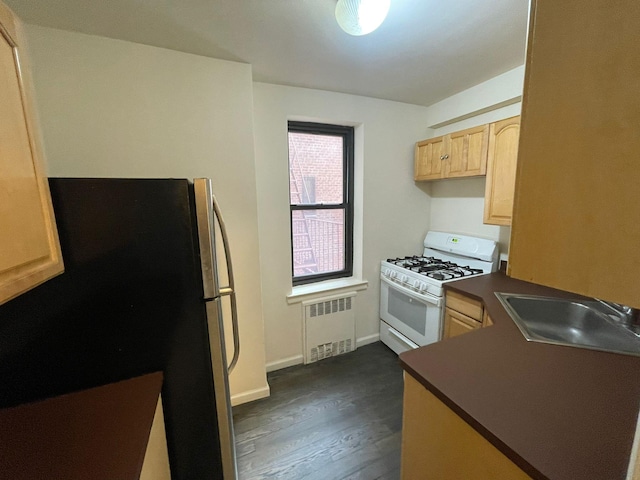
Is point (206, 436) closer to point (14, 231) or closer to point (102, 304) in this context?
point (102, 304)

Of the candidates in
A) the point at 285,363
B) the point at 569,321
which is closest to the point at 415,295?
the point at 569,321

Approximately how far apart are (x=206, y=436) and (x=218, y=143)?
5.50 feet

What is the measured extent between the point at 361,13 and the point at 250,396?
8.63 ft

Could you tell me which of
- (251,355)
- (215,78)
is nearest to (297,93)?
(215,78)

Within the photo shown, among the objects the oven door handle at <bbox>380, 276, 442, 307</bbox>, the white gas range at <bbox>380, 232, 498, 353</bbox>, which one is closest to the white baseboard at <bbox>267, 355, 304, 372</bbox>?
the white gas range at <bbox>380, 232, 498, 353</bbox>

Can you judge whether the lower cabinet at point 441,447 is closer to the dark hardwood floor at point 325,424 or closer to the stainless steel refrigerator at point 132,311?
the dark hardwood floor at point 325,424

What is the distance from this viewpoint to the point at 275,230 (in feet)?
7.58

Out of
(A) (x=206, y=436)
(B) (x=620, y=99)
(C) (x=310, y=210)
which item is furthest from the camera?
(C) (x=310, y=210)

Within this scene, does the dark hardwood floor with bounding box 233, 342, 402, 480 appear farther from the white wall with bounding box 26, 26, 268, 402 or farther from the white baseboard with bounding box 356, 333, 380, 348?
the white wall with bounding box 26, 26, 268, 402

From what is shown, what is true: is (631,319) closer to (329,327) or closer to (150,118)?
(329,327)

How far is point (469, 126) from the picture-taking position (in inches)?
99.0

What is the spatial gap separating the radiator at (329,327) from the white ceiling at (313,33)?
1.99m

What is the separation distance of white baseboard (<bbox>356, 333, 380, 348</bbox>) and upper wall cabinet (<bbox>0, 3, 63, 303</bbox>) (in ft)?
8.58

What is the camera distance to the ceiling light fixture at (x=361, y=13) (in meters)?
1.17
